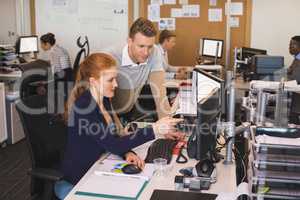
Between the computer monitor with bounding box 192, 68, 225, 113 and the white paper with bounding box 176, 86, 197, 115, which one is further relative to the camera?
the white paper with bounding box 176, 86, 197, 115

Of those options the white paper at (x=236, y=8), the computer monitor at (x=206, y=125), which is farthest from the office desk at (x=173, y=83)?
the computer monitor at (x=206, y=125)

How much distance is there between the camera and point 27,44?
671 centimetres

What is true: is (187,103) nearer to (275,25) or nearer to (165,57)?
(165,57)

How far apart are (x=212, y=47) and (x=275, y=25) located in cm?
105

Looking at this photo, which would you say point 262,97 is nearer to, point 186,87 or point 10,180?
point 186,87

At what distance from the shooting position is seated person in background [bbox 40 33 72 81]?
6.44 metres

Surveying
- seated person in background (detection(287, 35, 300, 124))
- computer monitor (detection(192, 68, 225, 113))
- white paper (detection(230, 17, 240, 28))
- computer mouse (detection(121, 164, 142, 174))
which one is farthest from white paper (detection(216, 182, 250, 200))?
white paper (detection(230, 17, 240, 28))

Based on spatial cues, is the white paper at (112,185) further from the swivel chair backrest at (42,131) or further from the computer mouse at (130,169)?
the swivel chair backrest at (42,131)

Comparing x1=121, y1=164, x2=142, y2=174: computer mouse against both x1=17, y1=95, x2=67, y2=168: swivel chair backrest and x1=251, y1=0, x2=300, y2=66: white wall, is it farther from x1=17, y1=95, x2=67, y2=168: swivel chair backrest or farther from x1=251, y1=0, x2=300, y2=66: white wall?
x1=251, y1=0, x2=300, y2=66: white wall

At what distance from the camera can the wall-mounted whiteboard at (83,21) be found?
681 centimetres

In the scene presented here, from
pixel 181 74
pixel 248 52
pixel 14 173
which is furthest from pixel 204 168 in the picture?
pixel 248 52

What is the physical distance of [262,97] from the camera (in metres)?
2.57

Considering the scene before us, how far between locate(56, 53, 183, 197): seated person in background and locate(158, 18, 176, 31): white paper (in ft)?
14.7

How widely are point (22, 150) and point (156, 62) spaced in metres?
2.25
